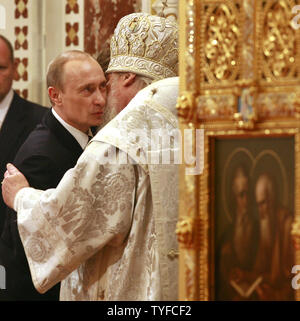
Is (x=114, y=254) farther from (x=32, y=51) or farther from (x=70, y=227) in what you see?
(x=32, y=51)

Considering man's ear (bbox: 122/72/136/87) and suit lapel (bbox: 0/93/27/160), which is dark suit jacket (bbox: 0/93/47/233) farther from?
man's ear (bbox: 122/72/136/87)

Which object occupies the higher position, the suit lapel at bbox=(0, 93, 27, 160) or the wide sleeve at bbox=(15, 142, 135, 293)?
the suit lapel at bbox=(0, 93, 27, 160)

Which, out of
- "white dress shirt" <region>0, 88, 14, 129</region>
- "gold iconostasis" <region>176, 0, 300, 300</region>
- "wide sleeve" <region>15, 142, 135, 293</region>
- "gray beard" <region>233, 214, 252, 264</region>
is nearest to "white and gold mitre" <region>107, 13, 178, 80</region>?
"wide sleeve" <region>15, 142, 135, 293</region>

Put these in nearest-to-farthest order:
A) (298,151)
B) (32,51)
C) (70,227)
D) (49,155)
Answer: (298,151) < (70,227) < (49,155) < (32,51)

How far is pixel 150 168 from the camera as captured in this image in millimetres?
3133

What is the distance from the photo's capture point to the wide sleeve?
310 centimetres

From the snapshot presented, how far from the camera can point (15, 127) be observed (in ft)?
15.9

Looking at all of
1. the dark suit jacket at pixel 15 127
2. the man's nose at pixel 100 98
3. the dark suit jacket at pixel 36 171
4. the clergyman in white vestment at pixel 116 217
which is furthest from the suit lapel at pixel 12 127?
the clergyman in white vestment at pixel 116 217

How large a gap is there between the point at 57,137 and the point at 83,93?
0.71 ft

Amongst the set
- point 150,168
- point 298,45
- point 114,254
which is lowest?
point 114,254

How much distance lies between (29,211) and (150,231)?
43cm

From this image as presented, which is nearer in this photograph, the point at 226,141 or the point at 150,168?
the point at 226,141

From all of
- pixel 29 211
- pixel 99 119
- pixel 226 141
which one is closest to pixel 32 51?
pixel 99 119

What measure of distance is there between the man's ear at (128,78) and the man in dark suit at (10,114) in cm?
131
